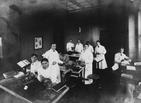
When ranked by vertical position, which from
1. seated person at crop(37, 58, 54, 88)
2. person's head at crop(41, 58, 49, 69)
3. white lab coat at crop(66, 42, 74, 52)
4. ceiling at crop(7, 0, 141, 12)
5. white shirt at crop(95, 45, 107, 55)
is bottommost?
seated person at crop(37, 58, 54, 88)

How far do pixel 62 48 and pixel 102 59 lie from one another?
13.4 inches

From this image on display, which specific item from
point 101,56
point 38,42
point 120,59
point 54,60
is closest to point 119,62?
point 120,59

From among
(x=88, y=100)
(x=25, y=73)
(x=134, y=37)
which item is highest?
(x=134, y=37)

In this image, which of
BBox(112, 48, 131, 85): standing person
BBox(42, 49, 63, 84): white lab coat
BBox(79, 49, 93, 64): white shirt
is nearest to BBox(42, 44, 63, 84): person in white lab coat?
BBox(42, 49, 63, 84): white lab coat

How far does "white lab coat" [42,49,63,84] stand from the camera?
Answer: 4.90 ft

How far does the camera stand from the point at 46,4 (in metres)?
1.52

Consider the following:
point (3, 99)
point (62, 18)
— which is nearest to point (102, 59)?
point (62, 18)

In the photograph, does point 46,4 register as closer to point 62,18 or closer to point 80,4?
point 62,18

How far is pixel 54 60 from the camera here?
1.53 meters

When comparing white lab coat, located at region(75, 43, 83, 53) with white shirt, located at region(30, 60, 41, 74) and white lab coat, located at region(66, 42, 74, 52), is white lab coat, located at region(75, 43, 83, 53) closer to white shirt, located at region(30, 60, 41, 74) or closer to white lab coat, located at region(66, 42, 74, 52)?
white lab coat, located at region(66, 42, 74, 52)

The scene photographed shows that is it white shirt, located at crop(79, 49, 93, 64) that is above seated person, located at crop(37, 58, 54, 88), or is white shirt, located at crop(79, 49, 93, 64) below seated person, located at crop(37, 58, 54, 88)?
above

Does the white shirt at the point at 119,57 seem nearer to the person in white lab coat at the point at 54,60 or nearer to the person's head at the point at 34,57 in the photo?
the person in white lab coat at the point at 54,60

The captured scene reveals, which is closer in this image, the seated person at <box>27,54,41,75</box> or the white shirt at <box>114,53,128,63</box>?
the white shirt at <box>114,53,128,63</box>

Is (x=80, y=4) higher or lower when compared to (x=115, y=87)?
higher
